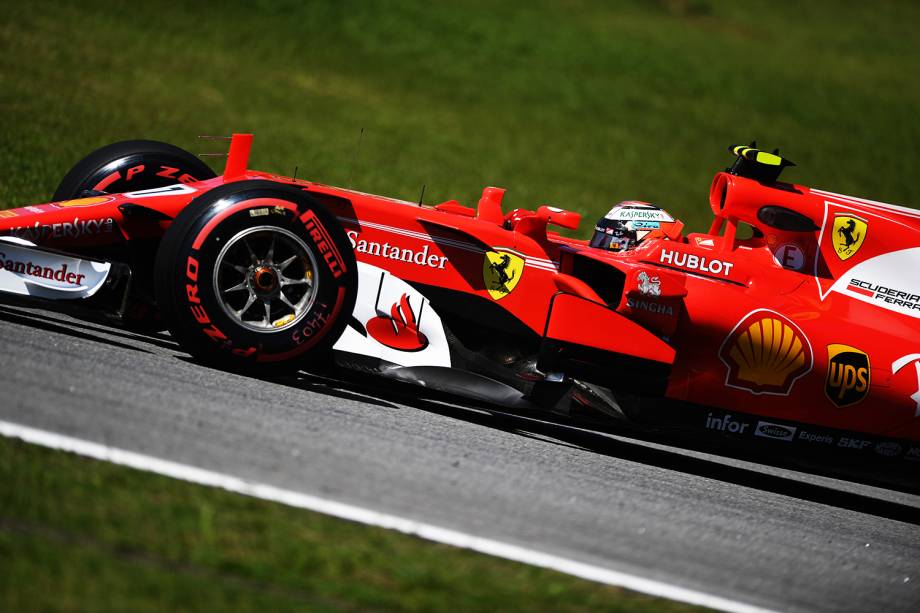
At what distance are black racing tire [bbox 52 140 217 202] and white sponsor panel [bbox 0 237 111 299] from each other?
3.52 feet

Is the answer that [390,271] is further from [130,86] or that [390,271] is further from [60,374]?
[130,86]

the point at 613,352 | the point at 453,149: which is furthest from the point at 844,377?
the point at 453,149

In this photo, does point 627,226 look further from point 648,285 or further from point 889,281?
point 889,281

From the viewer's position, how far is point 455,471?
4.89 m

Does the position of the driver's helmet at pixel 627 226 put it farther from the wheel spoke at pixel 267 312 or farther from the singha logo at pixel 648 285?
the wheel spoke at pixel 267 312

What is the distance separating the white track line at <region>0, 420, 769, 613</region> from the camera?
403 cm

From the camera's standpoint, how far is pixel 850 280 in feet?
21.6

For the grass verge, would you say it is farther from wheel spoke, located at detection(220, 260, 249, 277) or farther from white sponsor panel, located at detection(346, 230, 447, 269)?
white sponsor panel, located at detection(346, 230, 447, 269)

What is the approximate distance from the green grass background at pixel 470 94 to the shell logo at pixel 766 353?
21.8ft

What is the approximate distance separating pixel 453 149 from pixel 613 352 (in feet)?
44.4

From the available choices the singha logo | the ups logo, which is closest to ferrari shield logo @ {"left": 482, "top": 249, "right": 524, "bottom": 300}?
the singha logo

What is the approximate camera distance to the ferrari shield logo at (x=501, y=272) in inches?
243

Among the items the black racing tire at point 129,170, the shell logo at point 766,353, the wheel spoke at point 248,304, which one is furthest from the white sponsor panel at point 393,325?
the shell logo at point 766,353

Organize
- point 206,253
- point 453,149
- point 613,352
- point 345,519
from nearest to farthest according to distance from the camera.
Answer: point 345,519 < point 206,253 < point 613,352 < point 453,149
